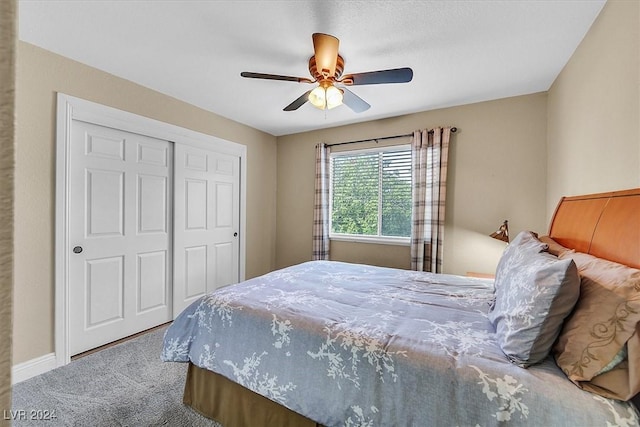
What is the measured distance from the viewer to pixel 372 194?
369cm

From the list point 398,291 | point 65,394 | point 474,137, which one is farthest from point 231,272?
point 474,137

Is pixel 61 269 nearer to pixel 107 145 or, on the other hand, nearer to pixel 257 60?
pixel 107 145

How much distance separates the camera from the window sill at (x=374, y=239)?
134 inches

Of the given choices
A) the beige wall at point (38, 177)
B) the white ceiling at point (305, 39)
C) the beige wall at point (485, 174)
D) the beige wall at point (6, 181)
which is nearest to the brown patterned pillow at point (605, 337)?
the beige wall at point (6, 181)

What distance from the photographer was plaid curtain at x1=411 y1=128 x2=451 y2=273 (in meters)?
3.06

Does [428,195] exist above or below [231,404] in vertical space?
above

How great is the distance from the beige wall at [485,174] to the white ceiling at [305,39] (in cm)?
26

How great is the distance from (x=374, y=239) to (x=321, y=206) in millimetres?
868

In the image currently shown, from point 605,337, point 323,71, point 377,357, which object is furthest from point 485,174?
point 377,357

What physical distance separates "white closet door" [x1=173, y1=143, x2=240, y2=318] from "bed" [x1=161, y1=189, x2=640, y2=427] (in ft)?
5.10

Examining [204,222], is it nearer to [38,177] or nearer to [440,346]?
[38,177]

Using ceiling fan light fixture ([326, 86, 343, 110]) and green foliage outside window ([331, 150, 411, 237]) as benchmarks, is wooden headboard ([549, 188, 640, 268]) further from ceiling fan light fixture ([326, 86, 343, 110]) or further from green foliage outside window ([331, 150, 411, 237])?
green foliage outside window ([331, 150, 411, 237])

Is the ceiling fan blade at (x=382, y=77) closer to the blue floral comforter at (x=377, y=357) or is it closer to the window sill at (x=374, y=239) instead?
the blue floral comforter at (x=377, y=357)

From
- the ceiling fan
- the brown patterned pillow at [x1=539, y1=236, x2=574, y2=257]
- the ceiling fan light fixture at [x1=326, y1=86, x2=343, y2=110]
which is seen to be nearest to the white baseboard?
the ceiling fan
